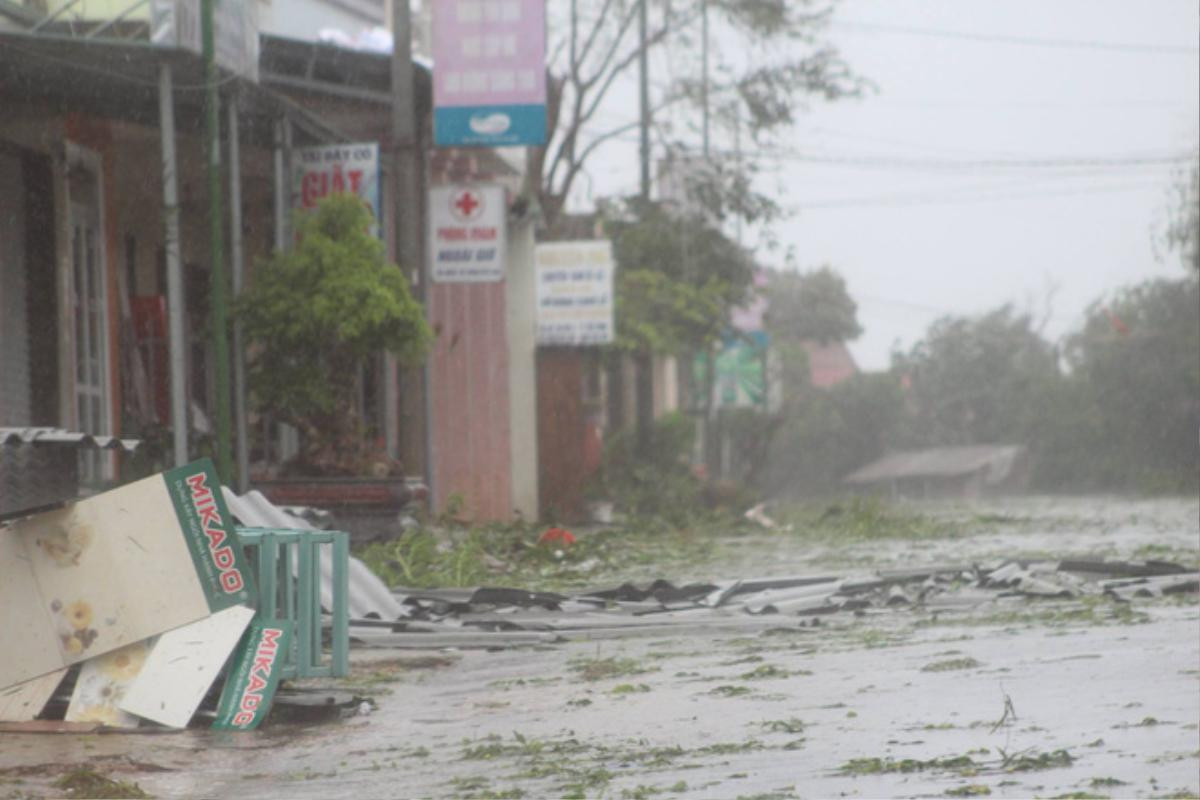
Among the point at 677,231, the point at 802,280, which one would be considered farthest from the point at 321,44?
the point at 802,280

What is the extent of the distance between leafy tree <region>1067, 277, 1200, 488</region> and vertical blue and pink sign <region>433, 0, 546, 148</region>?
1819cm

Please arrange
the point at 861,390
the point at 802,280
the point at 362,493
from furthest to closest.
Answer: the point at 802,280
the point at 861,390
the point at 362,493

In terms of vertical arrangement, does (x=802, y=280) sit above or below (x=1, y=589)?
above

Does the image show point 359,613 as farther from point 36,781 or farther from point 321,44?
point 321,44

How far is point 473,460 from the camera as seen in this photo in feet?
85.6

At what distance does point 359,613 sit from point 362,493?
4.92 m

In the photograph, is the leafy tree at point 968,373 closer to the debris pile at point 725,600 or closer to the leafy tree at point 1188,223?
the leafy tree at point 1188,223

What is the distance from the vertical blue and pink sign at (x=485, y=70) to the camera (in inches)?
766

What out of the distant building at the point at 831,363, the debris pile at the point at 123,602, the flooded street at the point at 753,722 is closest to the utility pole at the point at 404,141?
the flooded street at the point at 753,722

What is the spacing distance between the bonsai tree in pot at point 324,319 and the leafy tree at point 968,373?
2607 inches

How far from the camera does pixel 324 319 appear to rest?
53.5 feet

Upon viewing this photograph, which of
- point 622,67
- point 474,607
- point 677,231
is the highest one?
point 622,67

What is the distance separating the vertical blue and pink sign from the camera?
1947 cm

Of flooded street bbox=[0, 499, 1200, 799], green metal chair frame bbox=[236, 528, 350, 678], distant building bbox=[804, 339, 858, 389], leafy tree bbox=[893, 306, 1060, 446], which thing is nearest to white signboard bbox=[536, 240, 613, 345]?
flooded street bbox=[0, 499, 1200, 799]
